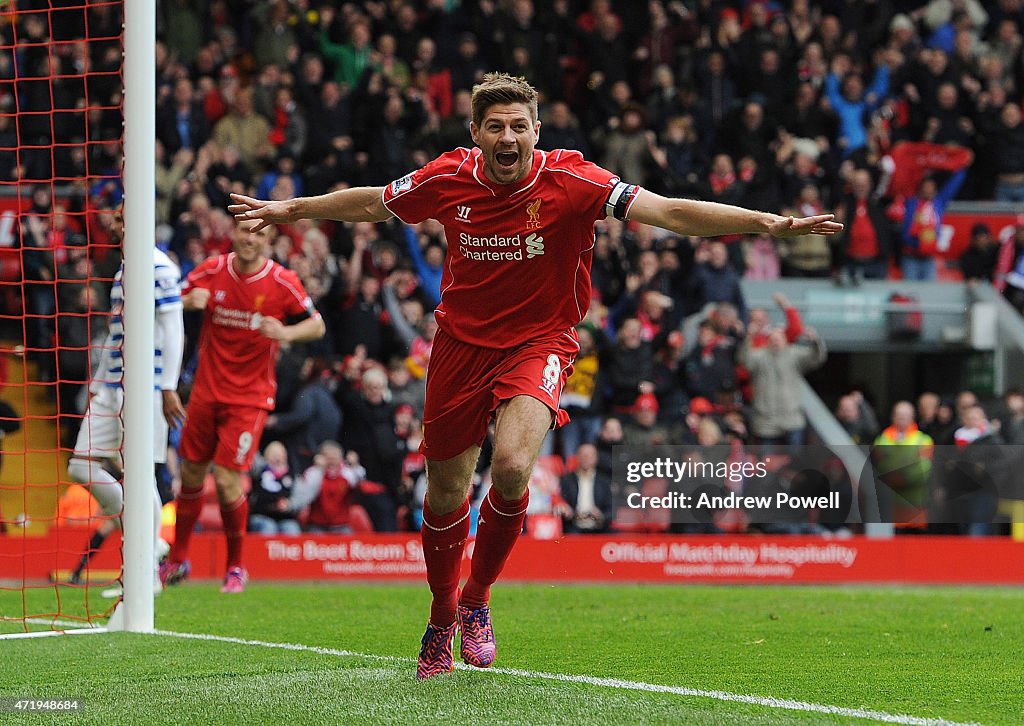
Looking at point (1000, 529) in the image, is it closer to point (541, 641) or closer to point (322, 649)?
point (541, 641)

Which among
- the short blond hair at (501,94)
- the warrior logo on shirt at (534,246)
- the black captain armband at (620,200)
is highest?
the short blond hair at (501,94)

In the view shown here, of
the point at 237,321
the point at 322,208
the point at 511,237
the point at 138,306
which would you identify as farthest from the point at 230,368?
the point at 511,237

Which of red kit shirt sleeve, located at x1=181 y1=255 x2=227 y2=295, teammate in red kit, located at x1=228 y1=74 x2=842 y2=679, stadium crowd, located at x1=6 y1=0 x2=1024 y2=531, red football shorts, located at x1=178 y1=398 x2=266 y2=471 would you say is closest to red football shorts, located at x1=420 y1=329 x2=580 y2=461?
teammate in red kit, located at x1=228 y1=74 x2=842 y2=679

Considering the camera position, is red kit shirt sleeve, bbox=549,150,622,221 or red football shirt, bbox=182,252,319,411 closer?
red kit shirt sleeve, bbox=549,150,622,221

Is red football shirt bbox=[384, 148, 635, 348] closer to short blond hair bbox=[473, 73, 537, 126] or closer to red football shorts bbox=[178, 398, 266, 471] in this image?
short blond hair bbox=[473, 73, 537, 126]

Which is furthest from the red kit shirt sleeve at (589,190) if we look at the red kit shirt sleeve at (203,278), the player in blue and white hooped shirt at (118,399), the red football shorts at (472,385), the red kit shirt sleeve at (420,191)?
the red kit shirt sleeve at (203,278)

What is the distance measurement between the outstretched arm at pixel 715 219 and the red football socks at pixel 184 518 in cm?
522

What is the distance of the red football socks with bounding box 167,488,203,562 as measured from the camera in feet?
33.6

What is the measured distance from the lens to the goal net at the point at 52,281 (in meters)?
12.5

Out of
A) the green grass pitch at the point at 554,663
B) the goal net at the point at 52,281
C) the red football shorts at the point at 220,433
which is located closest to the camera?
the green grass pitch at the point at 554,663

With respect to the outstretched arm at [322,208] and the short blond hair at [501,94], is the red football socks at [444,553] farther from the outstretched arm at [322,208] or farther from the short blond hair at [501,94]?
the short blond hair at [501,94]

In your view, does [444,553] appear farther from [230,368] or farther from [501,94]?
[230,368]

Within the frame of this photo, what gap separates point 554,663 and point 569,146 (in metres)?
11.1

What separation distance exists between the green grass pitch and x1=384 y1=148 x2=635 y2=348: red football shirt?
1.49 metres
